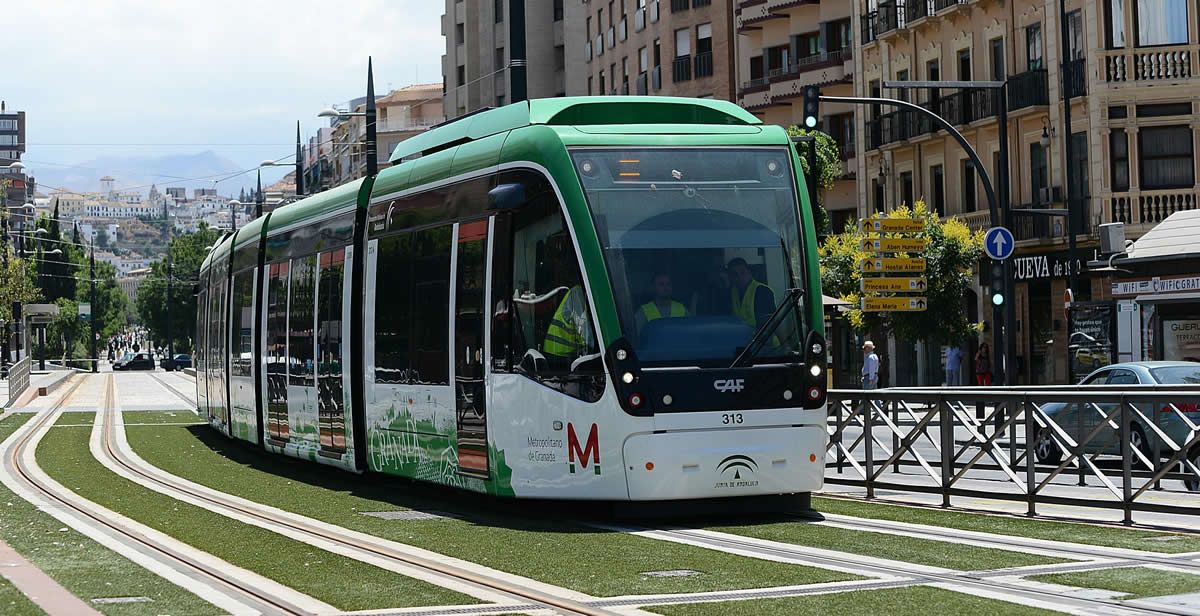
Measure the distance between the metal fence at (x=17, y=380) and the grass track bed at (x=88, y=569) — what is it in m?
39.1

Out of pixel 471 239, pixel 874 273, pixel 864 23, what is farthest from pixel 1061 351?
pixel 471 239

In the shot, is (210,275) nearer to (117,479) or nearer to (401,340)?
(117,479)

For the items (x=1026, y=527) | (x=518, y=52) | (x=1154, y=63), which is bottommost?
(x=1026, y=527)

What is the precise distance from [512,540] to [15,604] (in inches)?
158

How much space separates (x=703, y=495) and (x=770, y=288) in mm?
1674

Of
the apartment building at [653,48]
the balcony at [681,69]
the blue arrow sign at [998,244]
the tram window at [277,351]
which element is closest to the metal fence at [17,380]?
the apartment building at [653,48]

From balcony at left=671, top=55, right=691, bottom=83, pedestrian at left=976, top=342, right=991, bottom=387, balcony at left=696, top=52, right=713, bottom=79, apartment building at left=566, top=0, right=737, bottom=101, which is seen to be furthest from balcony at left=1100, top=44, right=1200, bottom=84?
balcony at left=671, top=55, right=691, bottom=83

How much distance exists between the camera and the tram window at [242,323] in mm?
25344

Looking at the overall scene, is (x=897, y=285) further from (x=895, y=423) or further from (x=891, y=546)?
(x=891, y=546)

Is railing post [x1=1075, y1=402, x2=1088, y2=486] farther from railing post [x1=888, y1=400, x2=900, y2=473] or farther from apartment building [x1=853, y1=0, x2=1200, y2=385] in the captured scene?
apartment building [x1=853, y1=0, x2=1200, y2=385]

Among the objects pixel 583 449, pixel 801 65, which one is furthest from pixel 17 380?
pixel 583 449

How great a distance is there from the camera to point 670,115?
15531 millimetres

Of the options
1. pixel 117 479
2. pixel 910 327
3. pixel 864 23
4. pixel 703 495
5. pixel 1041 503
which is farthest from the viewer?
pixel 864 23

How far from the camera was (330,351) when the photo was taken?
1991 cm
